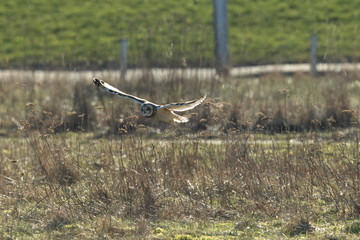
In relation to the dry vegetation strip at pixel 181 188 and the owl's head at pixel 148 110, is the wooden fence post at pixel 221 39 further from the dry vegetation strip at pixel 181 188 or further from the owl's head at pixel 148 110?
the owl's head at pixel 148 110

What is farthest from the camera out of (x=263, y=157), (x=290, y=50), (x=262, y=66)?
(x=290, y=50)

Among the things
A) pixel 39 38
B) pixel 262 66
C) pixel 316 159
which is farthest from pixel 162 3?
pixel 316 159

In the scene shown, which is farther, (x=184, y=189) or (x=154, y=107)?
(x=184, y=189)

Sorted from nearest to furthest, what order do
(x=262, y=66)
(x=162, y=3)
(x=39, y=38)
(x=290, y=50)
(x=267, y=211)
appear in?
(x=267, y=211) → (x=262, y=66) → (x=290, y=50) → (x=39, y=38) → (x=162, y=3)

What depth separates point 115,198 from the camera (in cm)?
932

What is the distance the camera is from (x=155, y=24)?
22.5 metres

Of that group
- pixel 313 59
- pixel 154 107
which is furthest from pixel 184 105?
pixel 313 59

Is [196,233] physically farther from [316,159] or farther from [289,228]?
[316,159]

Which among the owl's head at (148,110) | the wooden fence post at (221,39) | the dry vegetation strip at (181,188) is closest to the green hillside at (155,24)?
the wooden fence post at (221,39)

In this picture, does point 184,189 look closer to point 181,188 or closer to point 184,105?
point 181,188

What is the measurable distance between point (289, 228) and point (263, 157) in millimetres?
1276

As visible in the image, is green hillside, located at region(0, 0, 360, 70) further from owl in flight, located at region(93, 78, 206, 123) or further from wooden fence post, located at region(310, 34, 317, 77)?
owl in flight, located at region(93, 78, 206, 123)

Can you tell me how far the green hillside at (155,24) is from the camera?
23016 millimetres

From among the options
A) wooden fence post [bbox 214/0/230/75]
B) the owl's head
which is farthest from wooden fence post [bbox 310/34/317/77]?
the owl's head
